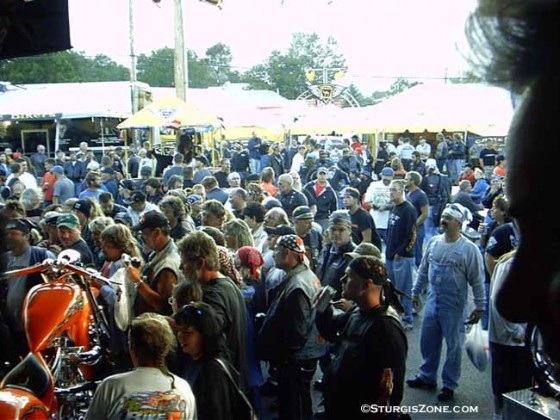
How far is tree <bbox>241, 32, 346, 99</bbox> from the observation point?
56.2 m

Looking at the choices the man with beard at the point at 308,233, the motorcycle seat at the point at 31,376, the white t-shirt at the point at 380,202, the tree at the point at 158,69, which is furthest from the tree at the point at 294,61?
the motorcycle seat at the point at 31,376

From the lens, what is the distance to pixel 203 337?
3324 millimetres

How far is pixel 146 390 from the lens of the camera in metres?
2.89

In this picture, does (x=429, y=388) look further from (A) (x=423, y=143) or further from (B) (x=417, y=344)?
(A) (x=423, y=143)

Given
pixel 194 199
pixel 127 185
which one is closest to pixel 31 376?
pixel 194 199

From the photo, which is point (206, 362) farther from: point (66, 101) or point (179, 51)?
point (66, 101)

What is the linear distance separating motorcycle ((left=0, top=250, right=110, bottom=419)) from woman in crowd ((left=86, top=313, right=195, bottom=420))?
0.63 metres

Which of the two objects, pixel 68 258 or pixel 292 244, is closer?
pixel 68 258

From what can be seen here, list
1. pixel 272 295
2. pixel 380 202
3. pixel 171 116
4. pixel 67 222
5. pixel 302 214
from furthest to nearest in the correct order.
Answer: pixel 171 116 < pixel 380 202 < pixel 302 214 < pixel 67 222 < pixel 272 295

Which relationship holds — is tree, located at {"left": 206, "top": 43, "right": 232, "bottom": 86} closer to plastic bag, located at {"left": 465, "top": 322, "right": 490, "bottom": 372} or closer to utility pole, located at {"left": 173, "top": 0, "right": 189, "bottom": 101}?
utility pole, located at {"left": 173, "top": 0, "right": 189, "bottom": 101}

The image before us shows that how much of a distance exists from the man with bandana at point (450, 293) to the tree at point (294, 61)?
51.1 meters

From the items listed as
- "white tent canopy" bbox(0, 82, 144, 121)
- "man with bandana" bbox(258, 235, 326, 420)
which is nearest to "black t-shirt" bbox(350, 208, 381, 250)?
"man with bandana" bbox(258, 235, 326, 420)

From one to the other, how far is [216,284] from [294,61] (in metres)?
54.1

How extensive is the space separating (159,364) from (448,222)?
11.4 feet
